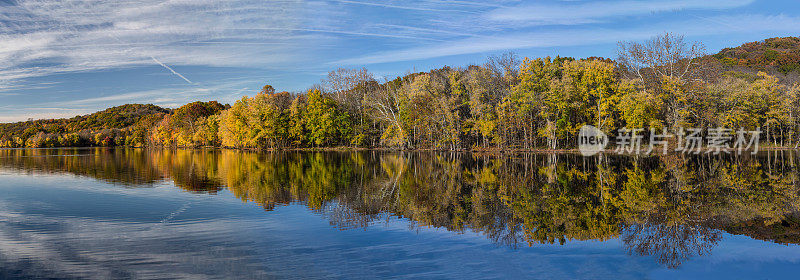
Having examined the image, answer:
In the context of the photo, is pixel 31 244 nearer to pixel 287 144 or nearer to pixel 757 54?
pixel 287 144

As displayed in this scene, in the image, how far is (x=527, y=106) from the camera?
51.3 metres

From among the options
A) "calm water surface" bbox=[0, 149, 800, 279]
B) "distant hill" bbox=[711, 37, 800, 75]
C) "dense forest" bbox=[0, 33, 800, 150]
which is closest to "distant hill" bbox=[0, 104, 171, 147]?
"dense forest" bbox=[0, 33, 800, 150]

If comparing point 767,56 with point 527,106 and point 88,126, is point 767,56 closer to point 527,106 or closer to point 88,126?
point 527,106

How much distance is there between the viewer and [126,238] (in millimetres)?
9398

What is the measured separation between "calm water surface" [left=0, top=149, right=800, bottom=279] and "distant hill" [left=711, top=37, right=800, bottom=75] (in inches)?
3666

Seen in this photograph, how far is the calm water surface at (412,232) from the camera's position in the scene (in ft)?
23.5

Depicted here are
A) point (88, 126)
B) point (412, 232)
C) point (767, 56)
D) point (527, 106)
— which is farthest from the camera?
point (88, 126)

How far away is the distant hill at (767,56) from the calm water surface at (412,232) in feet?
305

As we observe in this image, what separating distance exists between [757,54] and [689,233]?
473 ft

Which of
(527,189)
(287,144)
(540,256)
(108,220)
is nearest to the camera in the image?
(540,256)

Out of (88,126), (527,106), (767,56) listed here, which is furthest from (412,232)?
(88,126)

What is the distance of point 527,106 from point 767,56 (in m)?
97.7

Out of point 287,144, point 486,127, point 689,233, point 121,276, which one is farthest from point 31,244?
point 287,144

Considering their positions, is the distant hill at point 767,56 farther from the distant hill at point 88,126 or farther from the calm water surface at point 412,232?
the distant hill at point 88,126
